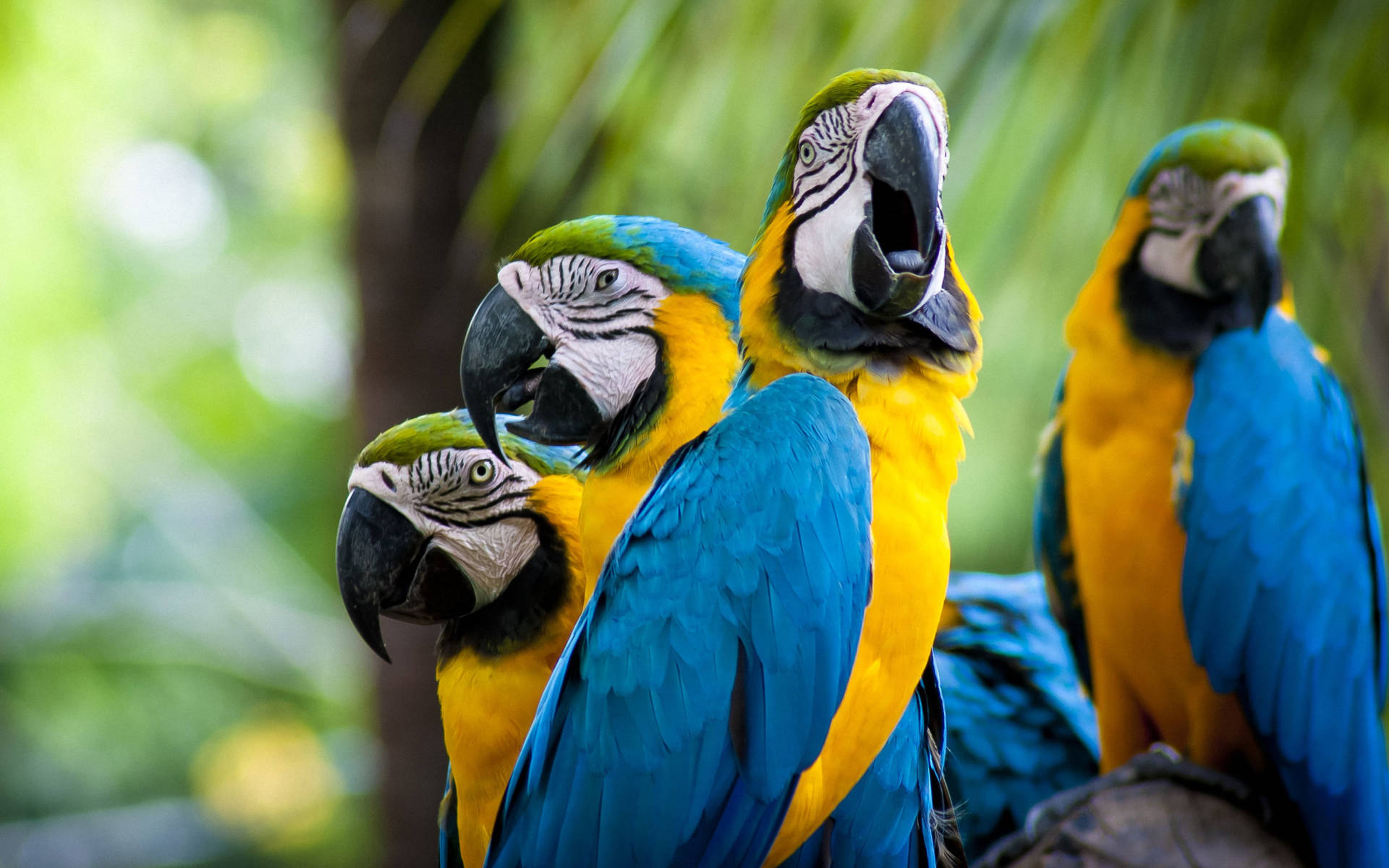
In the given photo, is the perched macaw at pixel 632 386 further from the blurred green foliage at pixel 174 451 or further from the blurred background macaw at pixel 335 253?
the blurred green foliage at pixel 174 451

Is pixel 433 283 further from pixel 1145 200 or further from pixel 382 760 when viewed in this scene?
pixel 1145 200

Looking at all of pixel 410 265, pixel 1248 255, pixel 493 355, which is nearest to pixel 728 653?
pixel 493 355

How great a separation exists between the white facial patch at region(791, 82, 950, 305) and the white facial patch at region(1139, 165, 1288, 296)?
0.73 meters

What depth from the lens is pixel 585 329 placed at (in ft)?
3.51

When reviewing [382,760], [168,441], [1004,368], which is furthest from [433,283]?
→ [168,441]

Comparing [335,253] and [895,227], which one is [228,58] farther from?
[895,227]

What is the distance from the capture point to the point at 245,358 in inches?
336

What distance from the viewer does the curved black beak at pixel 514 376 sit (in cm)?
107

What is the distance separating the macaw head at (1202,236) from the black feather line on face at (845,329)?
0.73 meters

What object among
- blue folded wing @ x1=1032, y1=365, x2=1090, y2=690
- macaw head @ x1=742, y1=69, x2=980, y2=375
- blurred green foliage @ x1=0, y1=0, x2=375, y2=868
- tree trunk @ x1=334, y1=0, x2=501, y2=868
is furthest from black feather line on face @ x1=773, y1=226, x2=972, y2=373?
blurred green foliage @ x1=0, y1=0, x2=375, y2=868

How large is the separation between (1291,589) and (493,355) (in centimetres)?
112

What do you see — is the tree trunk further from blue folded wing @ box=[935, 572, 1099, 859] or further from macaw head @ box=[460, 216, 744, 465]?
macaw head @ box=[460, 216, 744, 465]

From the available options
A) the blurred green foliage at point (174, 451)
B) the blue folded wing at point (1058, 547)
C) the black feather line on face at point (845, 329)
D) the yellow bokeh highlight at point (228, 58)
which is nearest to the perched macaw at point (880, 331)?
the black feather line on face at point (845, 329)

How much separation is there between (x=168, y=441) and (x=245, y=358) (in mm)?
988
